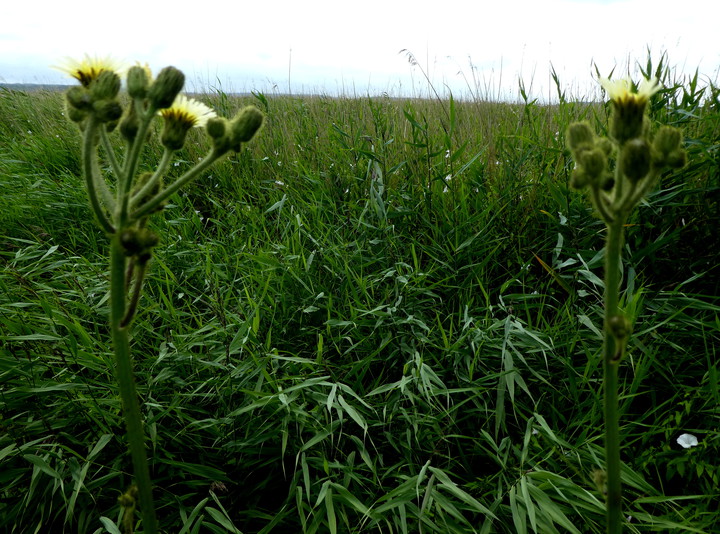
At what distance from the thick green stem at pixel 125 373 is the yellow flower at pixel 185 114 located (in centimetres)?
24

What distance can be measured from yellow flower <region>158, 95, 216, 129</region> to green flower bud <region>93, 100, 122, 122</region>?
96mm

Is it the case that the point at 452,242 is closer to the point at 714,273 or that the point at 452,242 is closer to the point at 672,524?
the point at 714,273

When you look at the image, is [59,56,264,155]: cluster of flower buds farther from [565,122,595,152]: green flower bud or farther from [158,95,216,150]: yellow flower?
[565,122,595,152]: green flower bud

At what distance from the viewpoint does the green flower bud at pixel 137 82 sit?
820 millimetres

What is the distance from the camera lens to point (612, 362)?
0.75m

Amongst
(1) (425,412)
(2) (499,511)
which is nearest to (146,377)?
(1) (425,412)

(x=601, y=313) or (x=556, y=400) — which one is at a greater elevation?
(x=601, y=313)

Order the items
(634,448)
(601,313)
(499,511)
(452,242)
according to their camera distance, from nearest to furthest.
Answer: (499,511)
(634,448)
(601,313)
(452,242)

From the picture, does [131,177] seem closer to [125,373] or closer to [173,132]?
[173,132]

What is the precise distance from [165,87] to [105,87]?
0.10 m

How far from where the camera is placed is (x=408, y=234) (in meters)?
2.46

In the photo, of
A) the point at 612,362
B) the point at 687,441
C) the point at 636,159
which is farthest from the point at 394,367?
the point at 636,159

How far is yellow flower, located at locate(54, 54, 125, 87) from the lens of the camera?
2.96ft

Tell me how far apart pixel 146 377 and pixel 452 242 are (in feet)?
4.39
